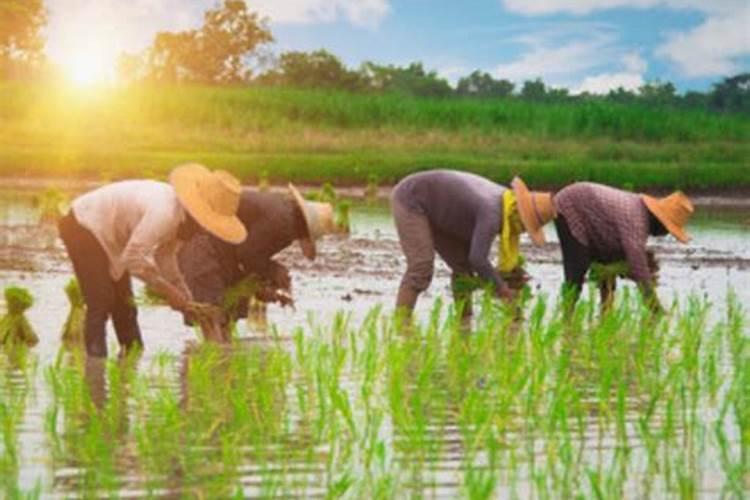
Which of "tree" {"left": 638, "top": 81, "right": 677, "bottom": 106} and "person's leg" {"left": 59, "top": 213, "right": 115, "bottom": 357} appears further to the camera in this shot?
"tree" {"left": 638, "top": 81, "right": 677, "bottom": 106}

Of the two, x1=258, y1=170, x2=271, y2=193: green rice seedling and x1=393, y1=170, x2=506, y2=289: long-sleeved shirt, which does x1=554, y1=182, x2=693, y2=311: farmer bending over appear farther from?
x1=258, y1=170, x2=271, y2=193: green rice seedling

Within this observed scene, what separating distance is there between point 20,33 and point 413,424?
43.1 metres

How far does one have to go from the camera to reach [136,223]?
24.5ft

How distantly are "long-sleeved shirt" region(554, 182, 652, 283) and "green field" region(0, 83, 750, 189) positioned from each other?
58.0 feet

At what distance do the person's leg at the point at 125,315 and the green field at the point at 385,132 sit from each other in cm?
1976

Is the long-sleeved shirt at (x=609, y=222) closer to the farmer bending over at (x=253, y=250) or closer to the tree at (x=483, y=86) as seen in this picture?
the farmer bending over at (x=253, y=250)

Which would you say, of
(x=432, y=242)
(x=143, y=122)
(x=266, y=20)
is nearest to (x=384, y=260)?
(x=432, y=242)

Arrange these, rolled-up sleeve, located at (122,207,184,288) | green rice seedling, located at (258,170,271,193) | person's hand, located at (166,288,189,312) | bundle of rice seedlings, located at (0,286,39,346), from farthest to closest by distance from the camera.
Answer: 1. green rice seedling, located at (258,170,271,193)
2. bundle of rice seedlings, located at (0,286,39,346)
3. person's hand, located at (166,288,189,312)
4. rolled-up sleeve, located at (122,207,184,288)

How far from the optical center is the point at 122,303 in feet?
26.2

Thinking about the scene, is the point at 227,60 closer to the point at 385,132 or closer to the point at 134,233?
the point at 385,132

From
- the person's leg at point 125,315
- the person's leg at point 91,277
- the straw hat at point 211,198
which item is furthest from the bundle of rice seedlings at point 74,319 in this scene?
the straw hat at point 211,198

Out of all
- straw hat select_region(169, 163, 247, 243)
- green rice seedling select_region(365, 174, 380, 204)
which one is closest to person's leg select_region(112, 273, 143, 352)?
straw hat select_region(169, 163, 247, 243)

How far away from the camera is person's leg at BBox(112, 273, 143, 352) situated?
26.2 ft

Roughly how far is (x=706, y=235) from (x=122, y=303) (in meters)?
12.9
